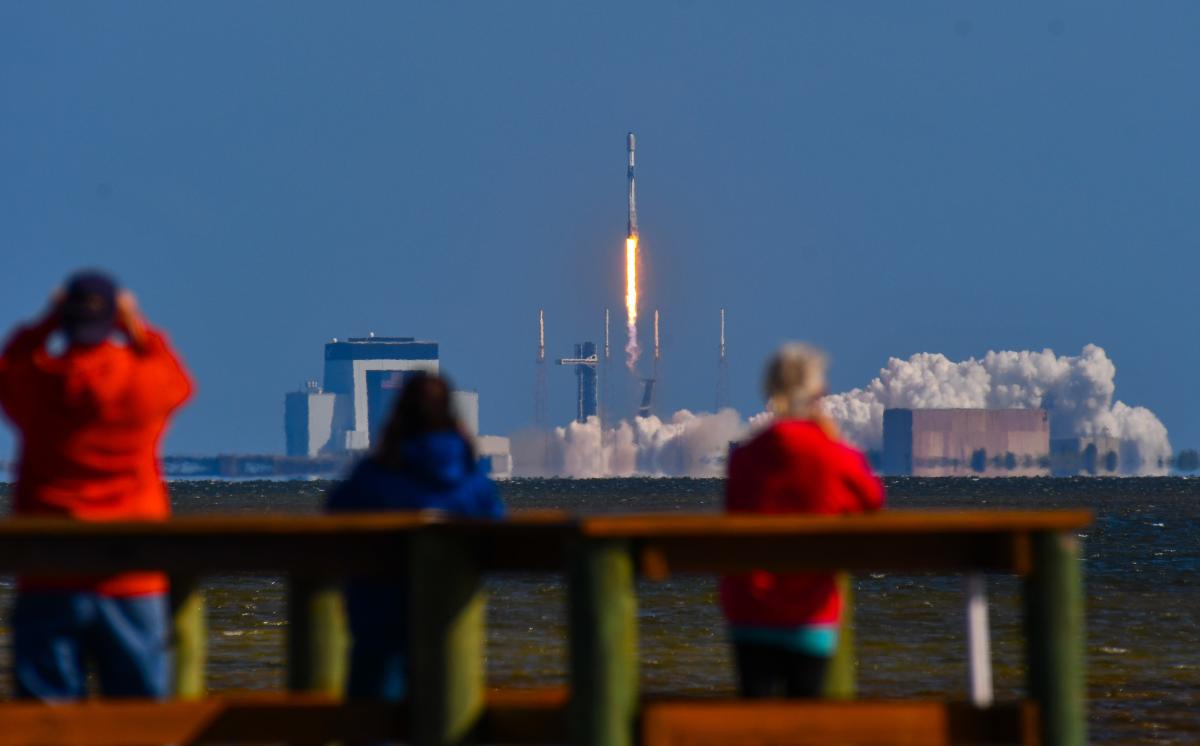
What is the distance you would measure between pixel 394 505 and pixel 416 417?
1.18 ft

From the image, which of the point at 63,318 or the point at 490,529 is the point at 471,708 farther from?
the point at 63,318

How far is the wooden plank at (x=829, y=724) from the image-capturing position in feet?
24.3

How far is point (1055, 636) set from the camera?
24.6ft

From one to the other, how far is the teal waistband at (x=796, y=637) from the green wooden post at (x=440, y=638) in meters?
1.24

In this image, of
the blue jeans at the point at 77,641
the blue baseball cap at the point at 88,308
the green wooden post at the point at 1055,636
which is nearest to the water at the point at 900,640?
the green wooden post at the point at 1055,636

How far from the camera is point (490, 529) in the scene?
24.8 feet

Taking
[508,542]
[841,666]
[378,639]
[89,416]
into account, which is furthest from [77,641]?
[841,666]

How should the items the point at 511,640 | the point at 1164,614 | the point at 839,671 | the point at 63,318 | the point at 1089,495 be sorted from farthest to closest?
the point at 1089,495 < the point at 1164,614 < the point at 511,640 < the point at 839,671 < the point at 63,318

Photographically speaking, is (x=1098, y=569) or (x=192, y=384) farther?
(x=1098, y=569)

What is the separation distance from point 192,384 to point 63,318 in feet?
1.68

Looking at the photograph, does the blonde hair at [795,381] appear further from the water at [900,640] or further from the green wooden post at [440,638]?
the water at [900,640]

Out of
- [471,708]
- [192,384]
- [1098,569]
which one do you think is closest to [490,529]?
[471,708]

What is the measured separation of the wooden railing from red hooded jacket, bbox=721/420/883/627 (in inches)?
27.5

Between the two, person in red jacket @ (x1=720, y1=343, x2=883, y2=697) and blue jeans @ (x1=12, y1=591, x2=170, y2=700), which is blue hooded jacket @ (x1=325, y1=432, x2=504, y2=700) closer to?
blue jeans @ (x1=12, y1=591, x2=170, y2=700)
